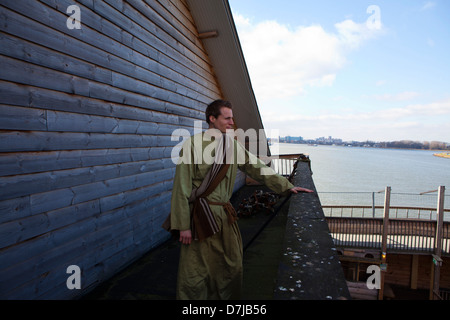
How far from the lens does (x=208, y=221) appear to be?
6.56ft

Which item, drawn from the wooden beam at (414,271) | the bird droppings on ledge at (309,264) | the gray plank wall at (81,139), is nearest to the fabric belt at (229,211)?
the bird droppings on ledge at (309,264)

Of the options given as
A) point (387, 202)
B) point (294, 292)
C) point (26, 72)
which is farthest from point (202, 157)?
point (387, 202)

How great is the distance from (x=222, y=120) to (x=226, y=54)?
4692 mm

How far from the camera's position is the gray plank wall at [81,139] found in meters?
2.08

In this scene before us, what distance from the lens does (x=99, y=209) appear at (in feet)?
9.86

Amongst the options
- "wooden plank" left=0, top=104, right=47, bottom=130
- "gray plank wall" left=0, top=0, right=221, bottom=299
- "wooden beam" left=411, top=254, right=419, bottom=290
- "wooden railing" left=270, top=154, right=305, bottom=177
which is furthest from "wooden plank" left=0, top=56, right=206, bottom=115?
"wooden beam" left=411, top=254, right=419, bottom=290

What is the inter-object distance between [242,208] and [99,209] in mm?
3465

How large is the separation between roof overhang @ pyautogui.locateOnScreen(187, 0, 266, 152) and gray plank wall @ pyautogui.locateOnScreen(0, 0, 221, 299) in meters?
1.20

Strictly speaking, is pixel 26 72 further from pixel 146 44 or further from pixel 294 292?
pixel 294 292

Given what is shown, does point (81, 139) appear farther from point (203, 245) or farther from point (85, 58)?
point (203, 245)

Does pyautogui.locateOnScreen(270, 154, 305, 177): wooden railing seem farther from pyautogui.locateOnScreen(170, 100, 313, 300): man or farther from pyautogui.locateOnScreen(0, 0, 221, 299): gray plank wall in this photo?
pyautogui.locateOnScreen(170, 100, 313, 300): man

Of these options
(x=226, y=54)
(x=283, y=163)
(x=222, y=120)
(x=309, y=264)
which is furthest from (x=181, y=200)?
(x=283, y=163)

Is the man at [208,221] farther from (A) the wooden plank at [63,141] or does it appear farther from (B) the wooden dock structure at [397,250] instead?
(B) the wooden dock structure at [397,250]

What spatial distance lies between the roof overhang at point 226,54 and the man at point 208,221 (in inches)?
165
